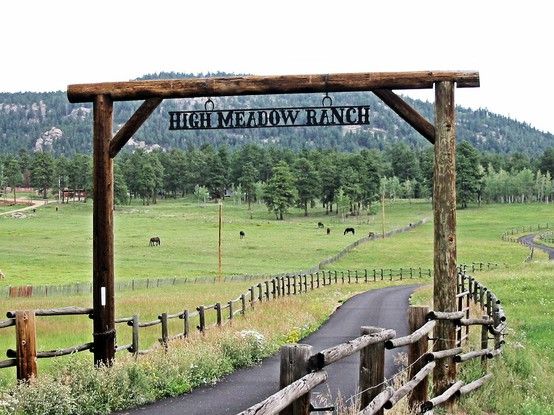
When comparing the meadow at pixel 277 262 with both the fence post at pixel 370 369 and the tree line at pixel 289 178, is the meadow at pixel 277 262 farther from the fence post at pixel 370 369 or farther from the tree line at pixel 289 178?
the tree line at pixel 289 178

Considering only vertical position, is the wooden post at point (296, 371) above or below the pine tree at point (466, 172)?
below

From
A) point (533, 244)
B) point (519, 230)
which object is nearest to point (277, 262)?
point (533, 244)

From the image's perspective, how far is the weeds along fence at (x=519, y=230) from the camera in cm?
9822

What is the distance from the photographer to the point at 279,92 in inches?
597

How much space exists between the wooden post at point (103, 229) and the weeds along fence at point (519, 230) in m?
85.5

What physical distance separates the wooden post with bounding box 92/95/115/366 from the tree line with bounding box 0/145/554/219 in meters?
115

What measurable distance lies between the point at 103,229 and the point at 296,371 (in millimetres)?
9720

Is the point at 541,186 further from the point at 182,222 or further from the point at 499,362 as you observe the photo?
the point at 499,362

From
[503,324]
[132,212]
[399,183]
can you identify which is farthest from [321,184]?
[503,324]

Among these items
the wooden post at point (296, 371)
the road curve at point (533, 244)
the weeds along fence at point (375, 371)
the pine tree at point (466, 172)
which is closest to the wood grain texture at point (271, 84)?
the weeds along fence at point (375, 371)

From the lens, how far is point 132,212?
139875 mm

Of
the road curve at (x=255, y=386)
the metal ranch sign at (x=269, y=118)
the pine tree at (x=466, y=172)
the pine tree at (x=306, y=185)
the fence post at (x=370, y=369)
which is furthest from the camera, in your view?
the pine tree at (x=306, y=185)

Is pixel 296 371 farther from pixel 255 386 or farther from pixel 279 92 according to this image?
pixel 279 92

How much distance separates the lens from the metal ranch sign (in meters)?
14.9
